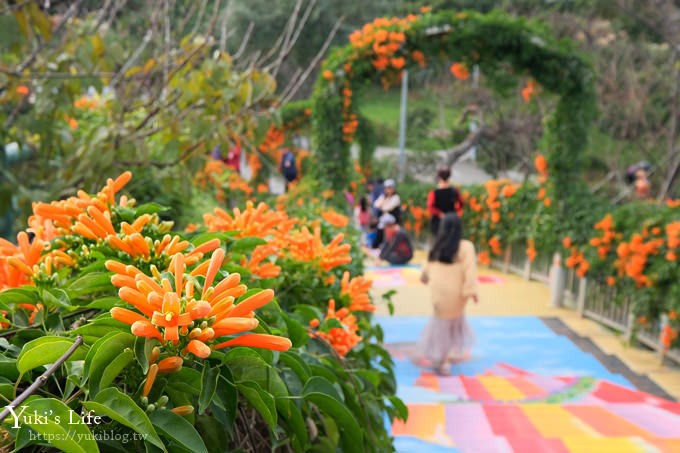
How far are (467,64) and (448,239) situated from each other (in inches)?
156

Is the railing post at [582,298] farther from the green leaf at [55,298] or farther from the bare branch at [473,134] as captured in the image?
the bare branch at [473,134]

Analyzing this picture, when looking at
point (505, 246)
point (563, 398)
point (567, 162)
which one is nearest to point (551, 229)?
point (567, 162)

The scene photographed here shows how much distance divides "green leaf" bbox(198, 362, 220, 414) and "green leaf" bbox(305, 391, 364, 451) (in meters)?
0.22

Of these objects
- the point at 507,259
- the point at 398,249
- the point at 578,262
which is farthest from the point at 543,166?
the point at 398,249

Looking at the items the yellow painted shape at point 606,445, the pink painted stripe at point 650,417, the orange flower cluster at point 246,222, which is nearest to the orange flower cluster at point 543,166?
the pink painted stripe at point 650,417

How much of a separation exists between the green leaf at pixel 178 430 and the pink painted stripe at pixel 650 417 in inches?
143

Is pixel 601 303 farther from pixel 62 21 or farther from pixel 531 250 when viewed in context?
pixel 62 21

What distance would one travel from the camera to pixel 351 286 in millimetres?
1937

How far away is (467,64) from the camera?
8.73 m

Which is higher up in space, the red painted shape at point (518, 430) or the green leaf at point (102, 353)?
the green leaf at point (102, 353)

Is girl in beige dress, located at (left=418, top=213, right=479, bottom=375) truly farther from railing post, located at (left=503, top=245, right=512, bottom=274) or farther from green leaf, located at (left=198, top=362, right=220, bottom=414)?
railing post, located at (left=503, top=245, right=512, bottom=274)

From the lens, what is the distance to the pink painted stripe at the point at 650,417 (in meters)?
3.76

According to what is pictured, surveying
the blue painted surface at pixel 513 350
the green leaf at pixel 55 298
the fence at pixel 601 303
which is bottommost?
the blue painted surface at pixel 513 350

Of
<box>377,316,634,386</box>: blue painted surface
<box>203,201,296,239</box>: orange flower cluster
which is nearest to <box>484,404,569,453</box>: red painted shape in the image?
<box>377,316,634,386</box>: blue painted surface
